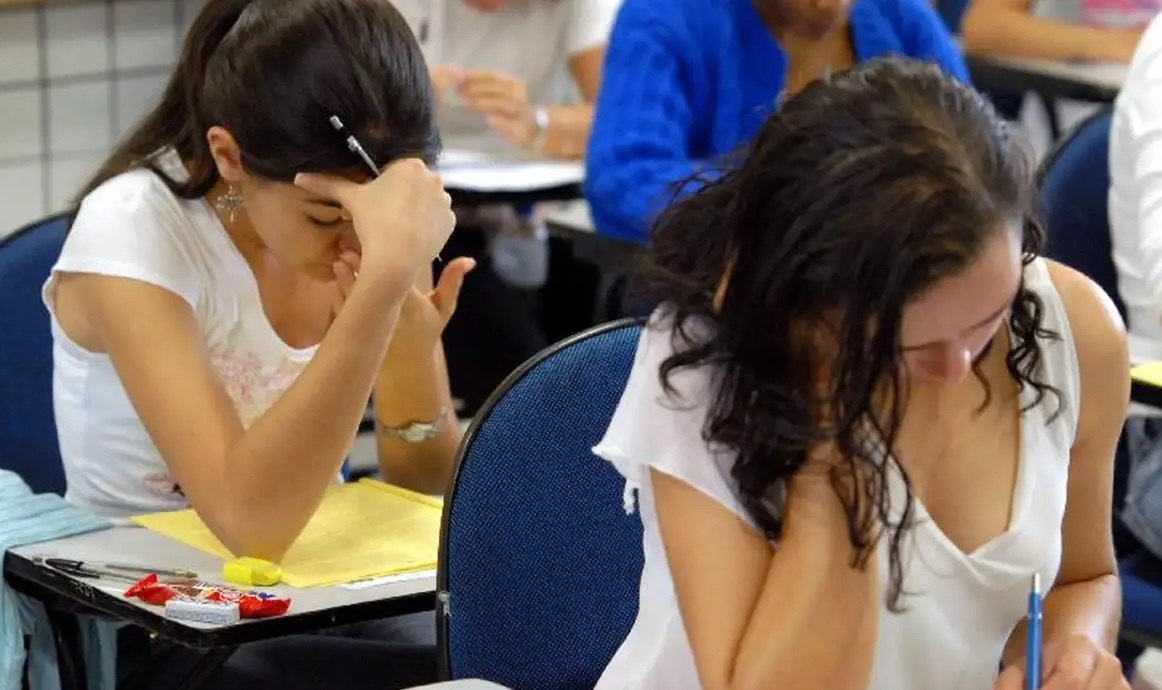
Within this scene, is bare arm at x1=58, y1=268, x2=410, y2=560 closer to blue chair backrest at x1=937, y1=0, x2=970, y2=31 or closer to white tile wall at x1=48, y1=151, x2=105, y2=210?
white tile wall at x1=48, y1=151, x2=105, y2=210

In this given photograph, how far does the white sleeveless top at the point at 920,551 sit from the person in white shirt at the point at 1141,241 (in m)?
0.74

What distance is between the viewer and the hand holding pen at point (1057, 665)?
1.37 metres

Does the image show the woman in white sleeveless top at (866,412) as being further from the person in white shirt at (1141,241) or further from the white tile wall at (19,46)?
the white tile wall at (19,46)

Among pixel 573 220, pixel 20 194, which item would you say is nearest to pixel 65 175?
pixel 20 194

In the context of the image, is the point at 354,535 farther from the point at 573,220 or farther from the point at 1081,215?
the point at 573,220

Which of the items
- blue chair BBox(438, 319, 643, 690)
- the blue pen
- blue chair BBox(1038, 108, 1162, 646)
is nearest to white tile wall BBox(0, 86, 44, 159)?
blue chair BBox(1038, 108, 1162, 646)

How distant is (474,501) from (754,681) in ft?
1.28

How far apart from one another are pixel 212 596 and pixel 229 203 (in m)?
0.49

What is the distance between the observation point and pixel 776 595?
1372 mm

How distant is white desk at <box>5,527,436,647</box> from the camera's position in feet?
5.34

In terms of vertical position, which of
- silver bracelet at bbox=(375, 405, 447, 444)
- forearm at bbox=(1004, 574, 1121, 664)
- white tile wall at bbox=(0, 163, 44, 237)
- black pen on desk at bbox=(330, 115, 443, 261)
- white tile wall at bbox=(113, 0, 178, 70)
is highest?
black pen on desk at bbox=(330, 115, 443, 261)

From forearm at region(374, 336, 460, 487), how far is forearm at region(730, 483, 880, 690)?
78 cm

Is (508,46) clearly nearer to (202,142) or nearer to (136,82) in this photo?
(136,82)

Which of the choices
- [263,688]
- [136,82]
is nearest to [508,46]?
[136,82]
